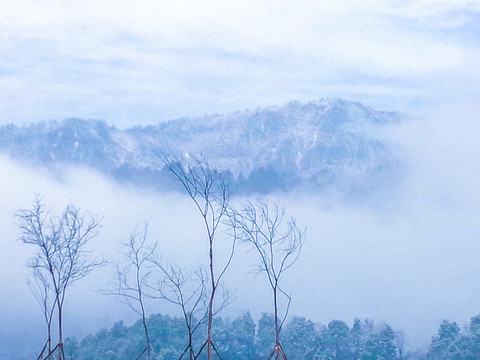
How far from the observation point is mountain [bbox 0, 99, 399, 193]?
95.3 metres

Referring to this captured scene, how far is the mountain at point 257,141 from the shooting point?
313 ft

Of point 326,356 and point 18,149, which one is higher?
point 18,149

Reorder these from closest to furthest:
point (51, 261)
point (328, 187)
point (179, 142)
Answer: point (51, 261), point (328, 187), point (179, 142)

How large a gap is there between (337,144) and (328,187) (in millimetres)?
37180

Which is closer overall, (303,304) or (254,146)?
(303,304)

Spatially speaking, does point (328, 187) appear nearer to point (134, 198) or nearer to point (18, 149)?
point (134, 198)

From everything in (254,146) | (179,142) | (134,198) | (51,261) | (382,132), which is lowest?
(51,261)

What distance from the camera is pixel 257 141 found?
367 ft

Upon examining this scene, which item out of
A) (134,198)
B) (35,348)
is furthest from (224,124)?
(35,348)

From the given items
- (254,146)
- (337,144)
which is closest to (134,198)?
(254,146)

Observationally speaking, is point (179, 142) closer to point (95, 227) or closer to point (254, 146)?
point (254, 146)

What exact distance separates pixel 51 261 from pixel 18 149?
96.2m

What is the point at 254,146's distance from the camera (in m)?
111

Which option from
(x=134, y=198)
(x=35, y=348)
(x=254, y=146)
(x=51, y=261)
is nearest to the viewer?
(x=51, y=261)
